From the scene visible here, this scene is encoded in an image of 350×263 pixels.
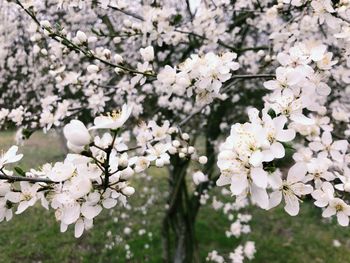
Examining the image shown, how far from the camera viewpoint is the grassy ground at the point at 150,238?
246 inches

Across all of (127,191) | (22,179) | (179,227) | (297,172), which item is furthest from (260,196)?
(179,227)

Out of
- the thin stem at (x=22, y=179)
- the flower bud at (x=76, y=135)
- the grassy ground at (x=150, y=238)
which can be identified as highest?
the flower bud at (x=76, y=135)

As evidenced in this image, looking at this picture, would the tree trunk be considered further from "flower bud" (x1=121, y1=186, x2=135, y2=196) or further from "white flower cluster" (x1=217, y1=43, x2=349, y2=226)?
"flower bud" (x1=121, y1=186, x2=135, y2=196)

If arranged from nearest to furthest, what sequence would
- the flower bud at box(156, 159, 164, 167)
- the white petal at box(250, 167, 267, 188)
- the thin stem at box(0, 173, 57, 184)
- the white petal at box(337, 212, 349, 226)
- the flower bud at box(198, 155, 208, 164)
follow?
the white petal at box(250, 167, 267, 188) < the thin stem at box(0, 173, 57, 184) < the white petal at box(337, 212, 349, 226) < the flower bud at box(156, 159, 164, 167) < the flower bud at box(198, 155, 208, 164)

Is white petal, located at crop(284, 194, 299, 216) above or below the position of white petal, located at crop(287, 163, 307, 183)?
below

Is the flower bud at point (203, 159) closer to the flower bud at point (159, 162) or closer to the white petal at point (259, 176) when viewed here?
the flower bud at point (159, 162)

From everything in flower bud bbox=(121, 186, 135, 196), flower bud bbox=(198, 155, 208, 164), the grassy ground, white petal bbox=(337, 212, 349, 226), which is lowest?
the grassy ground

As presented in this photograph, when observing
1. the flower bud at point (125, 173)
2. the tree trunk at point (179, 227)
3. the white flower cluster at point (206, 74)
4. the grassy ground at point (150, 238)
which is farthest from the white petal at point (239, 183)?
the grassy ground at point (150, 238)

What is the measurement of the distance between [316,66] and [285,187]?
0.81 metres

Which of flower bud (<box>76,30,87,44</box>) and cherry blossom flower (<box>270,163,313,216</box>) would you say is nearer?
cherry blossom flower (<box>270,163,313,216</box>)

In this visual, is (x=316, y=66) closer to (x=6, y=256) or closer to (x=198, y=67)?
(x=198, y=67)

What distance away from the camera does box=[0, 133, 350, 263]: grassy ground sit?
20.5 feet

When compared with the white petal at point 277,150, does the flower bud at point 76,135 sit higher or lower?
higher

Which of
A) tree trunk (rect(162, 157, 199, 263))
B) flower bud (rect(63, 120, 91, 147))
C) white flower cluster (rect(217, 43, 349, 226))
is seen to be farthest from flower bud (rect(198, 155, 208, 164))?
tree trunk (rect(162, 157, 199, 263))
